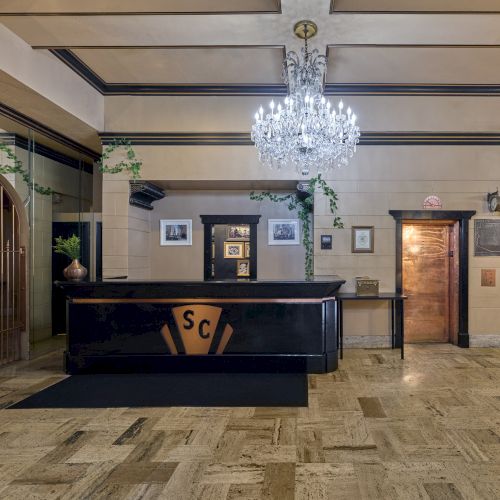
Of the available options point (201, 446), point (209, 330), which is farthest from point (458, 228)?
point (201, 446)

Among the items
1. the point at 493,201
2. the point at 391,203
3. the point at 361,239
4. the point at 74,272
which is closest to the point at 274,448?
the point at 74,272

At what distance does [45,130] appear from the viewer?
5809 mm

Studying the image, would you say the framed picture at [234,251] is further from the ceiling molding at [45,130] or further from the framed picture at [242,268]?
the ceiling molding at [45,130]

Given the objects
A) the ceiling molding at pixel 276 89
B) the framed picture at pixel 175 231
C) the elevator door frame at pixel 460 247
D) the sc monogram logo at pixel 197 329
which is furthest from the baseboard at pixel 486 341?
the framed picture at pixel 175 231

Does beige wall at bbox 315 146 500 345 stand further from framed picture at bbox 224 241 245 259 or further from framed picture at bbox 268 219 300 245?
framed picture at bbox 224 241 245 259

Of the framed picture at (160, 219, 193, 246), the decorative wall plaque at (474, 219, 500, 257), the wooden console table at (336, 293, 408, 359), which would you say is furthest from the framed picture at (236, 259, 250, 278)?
the decorative wall plaque at (474, 219, 500, 257)

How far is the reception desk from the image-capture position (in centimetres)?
463

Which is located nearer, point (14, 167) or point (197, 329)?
point (197, 329)

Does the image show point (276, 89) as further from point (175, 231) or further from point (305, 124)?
point (175, 231)

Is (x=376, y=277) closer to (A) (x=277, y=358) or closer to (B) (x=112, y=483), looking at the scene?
(A) (x=277, y=358)

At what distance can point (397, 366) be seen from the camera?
5.03 meters

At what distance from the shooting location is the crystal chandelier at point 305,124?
4.38 m

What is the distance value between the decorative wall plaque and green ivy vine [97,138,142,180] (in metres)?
5.42

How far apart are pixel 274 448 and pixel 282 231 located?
15.4 feet
